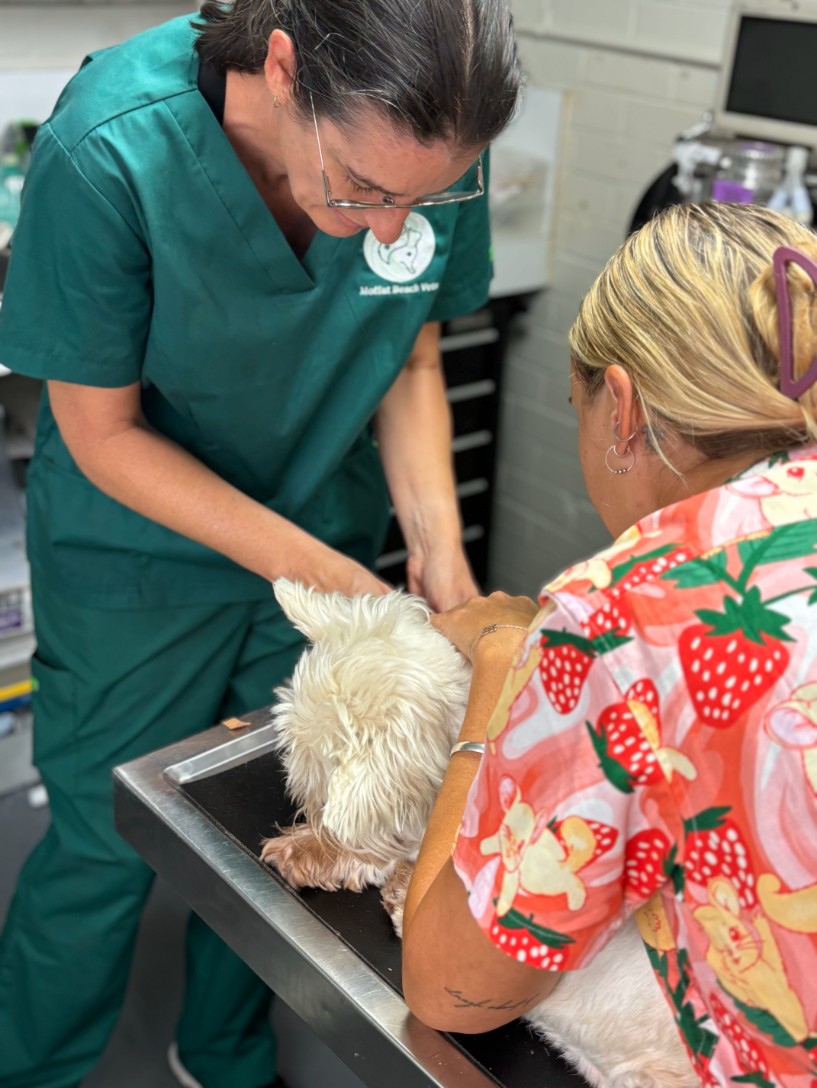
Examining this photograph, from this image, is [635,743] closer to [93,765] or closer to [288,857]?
[288,857]

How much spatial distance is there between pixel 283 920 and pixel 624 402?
0.51 m

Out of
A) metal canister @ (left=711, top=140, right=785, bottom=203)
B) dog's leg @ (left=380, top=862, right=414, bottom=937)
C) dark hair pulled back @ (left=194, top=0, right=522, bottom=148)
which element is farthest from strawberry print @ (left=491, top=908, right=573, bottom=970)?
metal canister @ (left=711, top=140, right=785, bottom=203)

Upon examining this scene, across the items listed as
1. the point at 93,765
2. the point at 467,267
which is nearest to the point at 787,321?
the point at 467,267

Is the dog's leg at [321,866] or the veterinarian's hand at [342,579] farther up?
the veterinarian's hand at [342,579]

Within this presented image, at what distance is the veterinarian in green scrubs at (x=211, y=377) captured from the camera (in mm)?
1067

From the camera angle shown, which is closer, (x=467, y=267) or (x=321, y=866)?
(x=321, y=866)

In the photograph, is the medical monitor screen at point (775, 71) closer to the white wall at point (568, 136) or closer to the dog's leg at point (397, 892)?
the white wall at point (568, 136)

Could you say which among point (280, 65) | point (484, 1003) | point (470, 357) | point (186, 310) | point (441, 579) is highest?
point (280, 65)

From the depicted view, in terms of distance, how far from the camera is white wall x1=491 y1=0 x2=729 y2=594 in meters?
2.42

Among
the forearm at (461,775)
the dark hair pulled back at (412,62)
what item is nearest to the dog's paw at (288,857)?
the forearm at (461,775)

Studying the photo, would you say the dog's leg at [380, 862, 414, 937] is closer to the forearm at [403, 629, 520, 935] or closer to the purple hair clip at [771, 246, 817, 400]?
the forearm at [403, 629, 520, 935]

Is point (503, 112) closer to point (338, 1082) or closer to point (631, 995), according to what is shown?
point (631, 995)

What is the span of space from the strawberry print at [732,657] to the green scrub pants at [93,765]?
3.06 feet

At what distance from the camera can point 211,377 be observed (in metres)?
1.30
